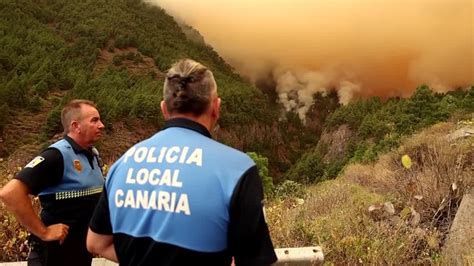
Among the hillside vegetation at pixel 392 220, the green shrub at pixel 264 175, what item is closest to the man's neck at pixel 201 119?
the hillside vegetation at pixel 392 220

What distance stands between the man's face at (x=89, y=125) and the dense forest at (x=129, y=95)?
94.9ft

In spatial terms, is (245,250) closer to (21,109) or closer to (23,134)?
(23,134)

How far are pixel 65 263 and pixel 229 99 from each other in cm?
9984

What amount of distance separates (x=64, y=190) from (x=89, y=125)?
1.48ft

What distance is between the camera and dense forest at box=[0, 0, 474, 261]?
4776 cm

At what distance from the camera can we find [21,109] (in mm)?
58906

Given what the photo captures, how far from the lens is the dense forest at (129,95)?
47.8 m

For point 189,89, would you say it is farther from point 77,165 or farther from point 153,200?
point 77,165

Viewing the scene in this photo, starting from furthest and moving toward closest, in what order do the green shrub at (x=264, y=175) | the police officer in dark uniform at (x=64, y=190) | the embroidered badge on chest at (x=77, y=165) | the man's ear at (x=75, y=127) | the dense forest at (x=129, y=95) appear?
the dense forest at (x=129, y=95) → the green shrub at (x=264, y=175) → the man's ear at (x=75, y=127) → the embroidered badge on chest at (x=77, y=165) → the police officer in dark uniform at (x=64, y=190)

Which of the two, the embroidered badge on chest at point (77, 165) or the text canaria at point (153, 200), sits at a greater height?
the text canaria at point (153, 200)

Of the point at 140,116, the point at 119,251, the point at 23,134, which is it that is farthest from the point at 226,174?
the point at 140,116

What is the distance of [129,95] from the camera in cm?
7575

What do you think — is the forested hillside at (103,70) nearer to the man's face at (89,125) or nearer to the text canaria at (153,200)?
the man's face at (89,125)

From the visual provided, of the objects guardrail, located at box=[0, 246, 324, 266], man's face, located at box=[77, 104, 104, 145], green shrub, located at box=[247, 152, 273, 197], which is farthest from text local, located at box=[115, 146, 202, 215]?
green shrub, located at box=[247, 152, 273, 197]
